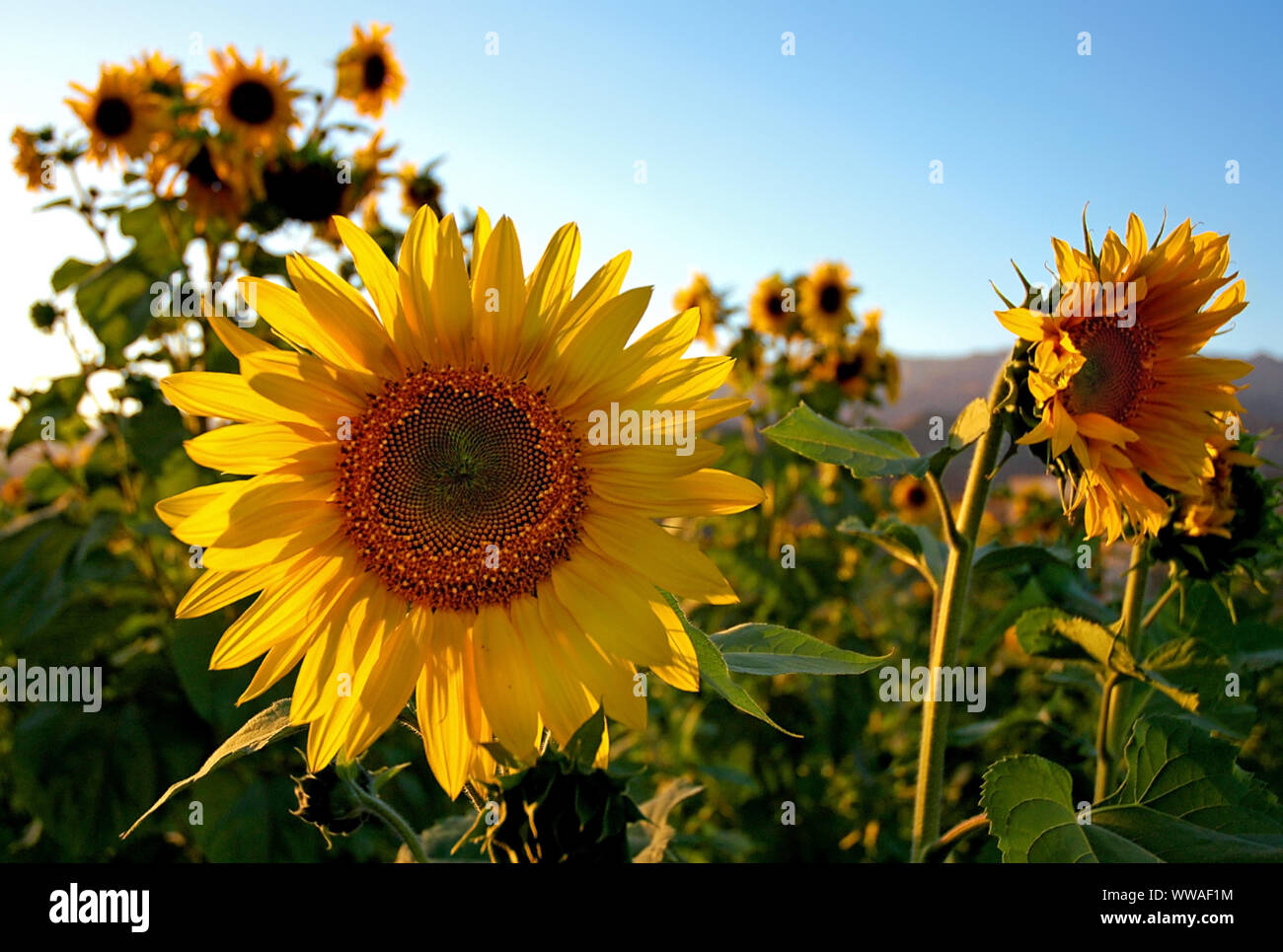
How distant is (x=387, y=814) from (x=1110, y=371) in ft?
5.29

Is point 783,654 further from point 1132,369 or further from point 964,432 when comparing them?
point 1132,369

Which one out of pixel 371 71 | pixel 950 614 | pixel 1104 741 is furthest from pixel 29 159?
pixel 1104 741

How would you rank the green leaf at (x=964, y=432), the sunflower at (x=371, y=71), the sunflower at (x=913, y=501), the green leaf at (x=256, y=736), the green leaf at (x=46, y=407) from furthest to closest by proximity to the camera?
the sunflower at (x=913, y=501)
the sunflower at (x=371, y=71)
the green leaf at (x=46, y=407)
the green leaf at (x=964, y=432)
the green leaf at (x=256, y=736)

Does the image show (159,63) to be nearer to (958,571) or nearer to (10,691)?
(10,691)

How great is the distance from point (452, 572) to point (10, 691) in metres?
3.53

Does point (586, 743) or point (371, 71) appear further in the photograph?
point (371, 71)

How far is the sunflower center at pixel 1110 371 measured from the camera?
5.65ft

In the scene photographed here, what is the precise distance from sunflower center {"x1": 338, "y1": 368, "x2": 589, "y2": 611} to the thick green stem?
2.67 ft

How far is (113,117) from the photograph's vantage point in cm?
443

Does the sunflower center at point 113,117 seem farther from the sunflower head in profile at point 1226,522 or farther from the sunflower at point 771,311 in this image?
the sunflower head in profile at point 1226,522

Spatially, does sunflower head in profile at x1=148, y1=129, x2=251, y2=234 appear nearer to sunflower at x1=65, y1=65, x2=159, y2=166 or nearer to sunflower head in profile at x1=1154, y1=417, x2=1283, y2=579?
sunflower at x1=65, y1=65, x2=159, y2=166

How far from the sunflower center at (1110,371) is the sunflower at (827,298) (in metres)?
5.00

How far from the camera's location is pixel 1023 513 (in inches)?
314

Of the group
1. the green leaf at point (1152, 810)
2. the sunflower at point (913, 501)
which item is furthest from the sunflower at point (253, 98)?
the sunflower at point (913, 501)
